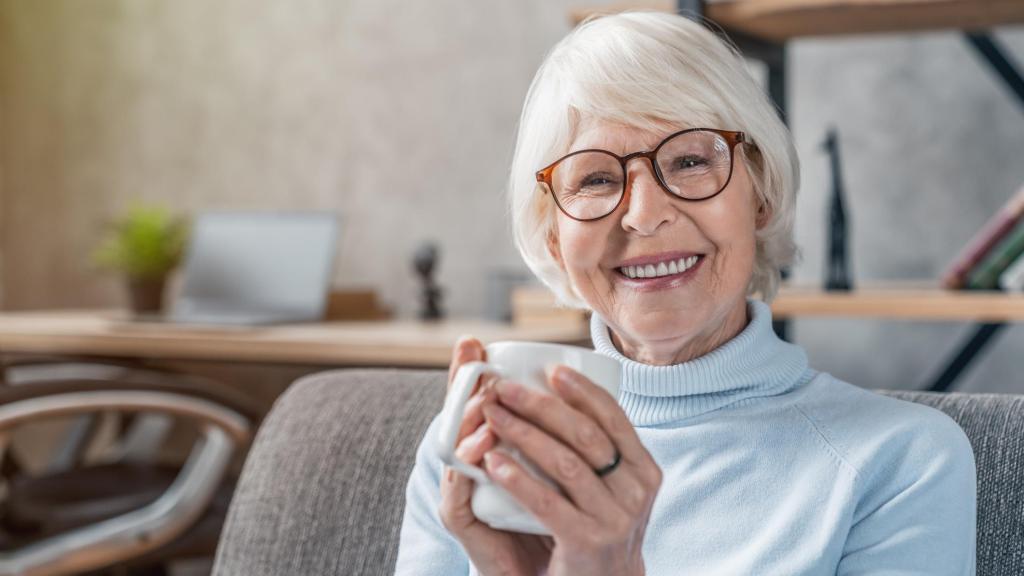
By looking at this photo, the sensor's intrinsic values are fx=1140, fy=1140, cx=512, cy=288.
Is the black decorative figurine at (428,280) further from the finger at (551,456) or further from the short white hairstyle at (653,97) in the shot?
the finger at (551,456)

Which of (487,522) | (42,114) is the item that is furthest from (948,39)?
(42,114)

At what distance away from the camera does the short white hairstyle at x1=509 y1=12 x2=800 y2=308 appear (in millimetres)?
1009

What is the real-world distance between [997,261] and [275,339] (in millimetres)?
1354

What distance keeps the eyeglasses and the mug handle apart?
333mm

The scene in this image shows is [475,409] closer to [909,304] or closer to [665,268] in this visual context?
[665,268]

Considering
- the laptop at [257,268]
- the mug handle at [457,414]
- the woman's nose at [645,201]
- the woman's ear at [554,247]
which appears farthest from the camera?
the laptop at [257,268]

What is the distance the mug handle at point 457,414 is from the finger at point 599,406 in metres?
0.04

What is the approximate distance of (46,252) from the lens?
353 centimetres

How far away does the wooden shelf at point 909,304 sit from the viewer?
6.01 ft

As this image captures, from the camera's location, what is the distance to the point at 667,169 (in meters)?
1.00

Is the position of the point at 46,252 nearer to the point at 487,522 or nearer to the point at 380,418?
the point at 380,418

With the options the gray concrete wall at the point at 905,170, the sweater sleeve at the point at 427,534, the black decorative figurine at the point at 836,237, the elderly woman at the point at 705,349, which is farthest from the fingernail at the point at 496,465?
the gray concrete wall at the point at 905,170

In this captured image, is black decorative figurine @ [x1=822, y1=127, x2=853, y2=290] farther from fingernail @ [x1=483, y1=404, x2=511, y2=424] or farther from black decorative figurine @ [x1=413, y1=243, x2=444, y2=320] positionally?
fingernail @ [x1=483, y1=404, x2=511, y2=424]

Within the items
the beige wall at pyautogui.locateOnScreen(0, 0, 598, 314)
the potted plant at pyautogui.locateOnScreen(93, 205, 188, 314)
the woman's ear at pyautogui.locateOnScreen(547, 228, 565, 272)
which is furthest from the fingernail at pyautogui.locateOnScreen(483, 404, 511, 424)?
the potted plant at pyautogui.locateOnScreen(93, 205, 188, 314)
